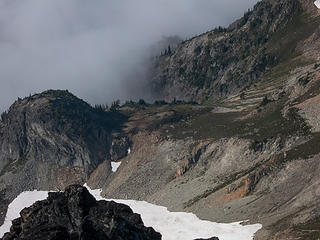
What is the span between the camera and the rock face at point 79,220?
263 ft

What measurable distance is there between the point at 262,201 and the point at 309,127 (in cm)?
3205

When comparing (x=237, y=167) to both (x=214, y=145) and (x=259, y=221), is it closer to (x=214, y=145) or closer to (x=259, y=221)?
(x=214, y=145)

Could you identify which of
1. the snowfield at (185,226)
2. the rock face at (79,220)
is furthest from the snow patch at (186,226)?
the rock face at (79,220)

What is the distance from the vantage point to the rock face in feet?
263

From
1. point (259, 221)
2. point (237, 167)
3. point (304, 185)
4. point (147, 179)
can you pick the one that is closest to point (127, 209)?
point (259, 221)

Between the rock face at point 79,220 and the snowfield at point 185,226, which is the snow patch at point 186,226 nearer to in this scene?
the snowfield at point 185,226

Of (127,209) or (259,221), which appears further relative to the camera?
(259,221)

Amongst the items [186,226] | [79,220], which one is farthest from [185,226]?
→ [79,220]

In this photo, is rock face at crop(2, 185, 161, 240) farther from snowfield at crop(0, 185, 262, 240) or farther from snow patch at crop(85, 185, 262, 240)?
snowfield at crop(0, 185, 262, 240)

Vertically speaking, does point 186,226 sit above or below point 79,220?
below

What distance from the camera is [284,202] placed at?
143 metres

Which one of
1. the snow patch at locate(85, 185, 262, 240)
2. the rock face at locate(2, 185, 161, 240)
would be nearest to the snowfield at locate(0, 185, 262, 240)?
the snow patch at locate(85, 185, 262, 240)

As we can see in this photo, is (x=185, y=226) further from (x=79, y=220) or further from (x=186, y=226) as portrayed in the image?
(x=79, y=220)

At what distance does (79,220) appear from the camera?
84438 mm
